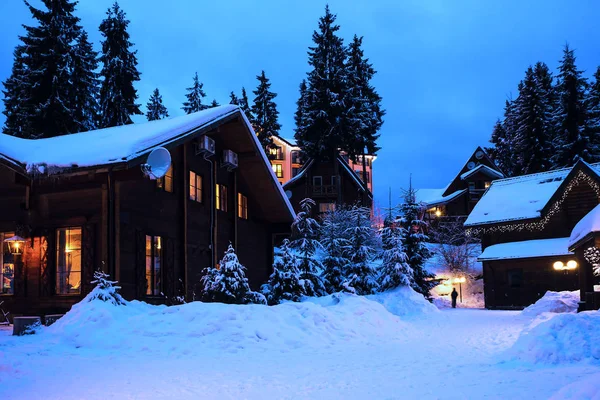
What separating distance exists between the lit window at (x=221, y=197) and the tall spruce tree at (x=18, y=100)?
15.9 m

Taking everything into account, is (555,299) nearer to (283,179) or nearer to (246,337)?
(246,337)

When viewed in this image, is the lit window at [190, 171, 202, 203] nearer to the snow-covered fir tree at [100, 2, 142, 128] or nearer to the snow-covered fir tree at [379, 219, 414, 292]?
the snow-covered fir tree at [379, 219, 414, 292]

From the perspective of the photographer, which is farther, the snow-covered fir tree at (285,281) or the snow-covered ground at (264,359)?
the snow-covered fir tree at (285,281)

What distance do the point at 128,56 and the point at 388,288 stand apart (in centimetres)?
2489

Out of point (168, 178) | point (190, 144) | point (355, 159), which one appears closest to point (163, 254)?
point (168, 178)

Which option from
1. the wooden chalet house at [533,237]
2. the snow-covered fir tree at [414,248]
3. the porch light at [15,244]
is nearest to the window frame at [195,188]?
the porch light at [15,244]

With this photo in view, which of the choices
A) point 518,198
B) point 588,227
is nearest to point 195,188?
point 588,227

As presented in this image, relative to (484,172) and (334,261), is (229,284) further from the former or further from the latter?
(484,172)

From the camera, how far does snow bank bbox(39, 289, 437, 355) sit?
10984 millimetres

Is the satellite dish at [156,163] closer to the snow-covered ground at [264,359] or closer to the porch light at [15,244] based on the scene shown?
the snow-covered ground at [264,359]

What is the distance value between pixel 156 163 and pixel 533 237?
83.7ft

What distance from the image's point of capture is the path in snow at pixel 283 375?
23.7ft

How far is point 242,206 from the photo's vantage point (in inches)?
A: 915

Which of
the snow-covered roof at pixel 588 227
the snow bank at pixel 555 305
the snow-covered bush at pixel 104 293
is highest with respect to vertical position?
the snow-covered roof at pixel 588 227
